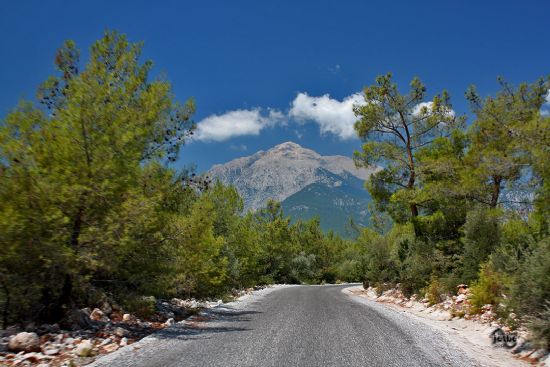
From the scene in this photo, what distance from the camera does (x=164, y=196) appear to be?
41.0ft

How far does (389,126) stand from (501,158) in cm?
822

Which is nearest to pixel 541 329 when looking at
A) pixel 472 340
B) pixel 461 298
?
pixel 472 340

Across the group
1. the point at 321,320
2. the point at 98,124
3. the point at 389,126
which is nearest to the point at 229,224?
the point at 389,126

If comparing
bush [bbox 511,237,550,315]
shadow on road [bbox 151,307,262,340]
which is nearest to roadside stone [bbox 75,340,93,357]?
shadow on road [bbox 151,307,262,340]

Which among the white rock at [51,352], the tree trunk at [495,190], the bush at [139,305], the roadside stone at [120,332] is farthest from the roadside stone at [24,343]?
the tree trunk at [495,190]

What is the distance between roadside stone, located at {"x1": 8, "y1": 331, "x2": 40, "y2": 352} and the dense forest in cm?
156

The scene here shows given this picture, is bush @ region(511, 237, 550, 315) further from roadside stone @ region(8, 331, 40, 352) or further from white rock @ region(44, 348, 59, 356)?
roadside stone @ region(8, 331, 40, 352)

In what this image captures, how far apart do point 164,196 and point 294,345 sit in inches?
239

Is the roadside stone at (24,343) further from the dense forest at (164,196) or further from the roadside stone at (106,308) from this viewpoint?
the roadside stone at (106,308)

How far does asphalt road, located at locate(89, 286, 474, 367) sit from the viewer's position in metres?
7.56

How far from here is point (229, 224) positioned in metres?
35.1

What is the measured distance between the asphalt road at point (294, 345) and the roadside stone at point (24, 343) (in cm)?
153

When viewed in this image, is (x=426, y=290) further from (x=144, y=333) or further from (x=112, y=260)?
(x=112, y=260)
